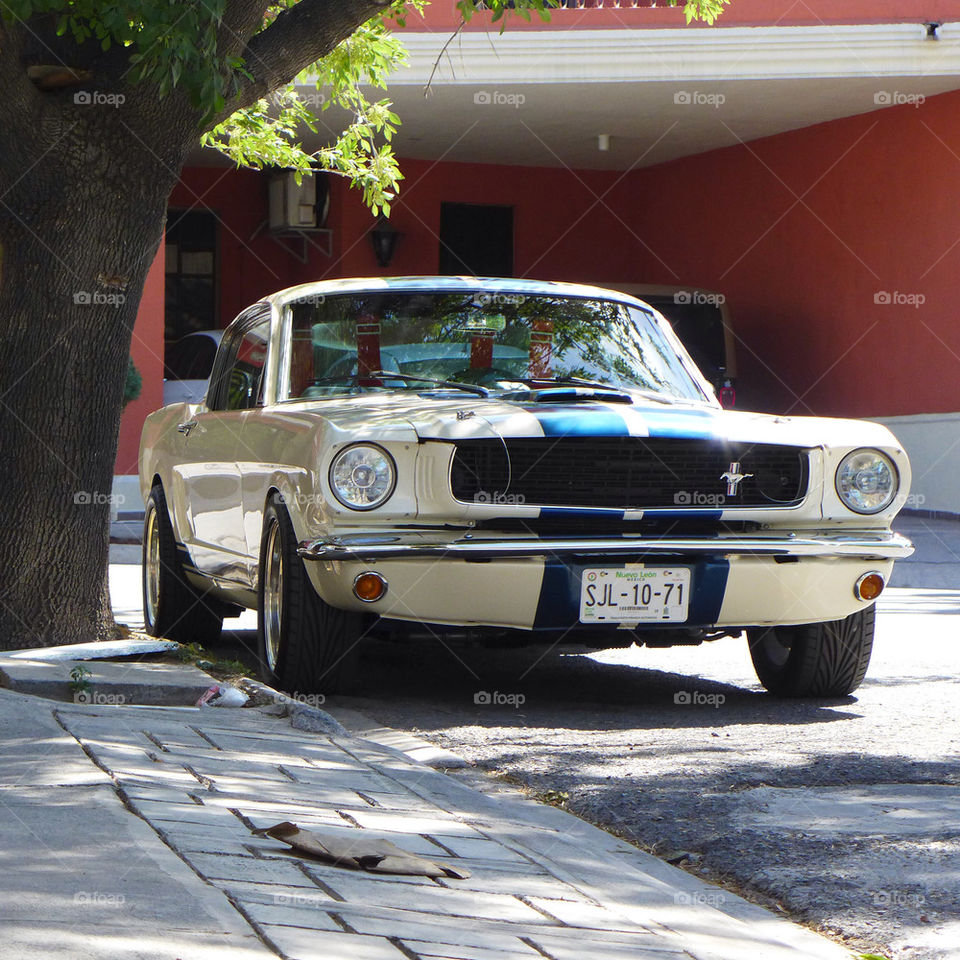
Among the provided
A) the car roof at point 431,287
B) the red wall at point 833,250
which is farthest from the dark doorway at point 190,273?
the car roof at point 431,287

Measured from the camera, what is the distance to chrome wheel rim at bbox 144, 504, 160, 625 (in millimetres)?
7973

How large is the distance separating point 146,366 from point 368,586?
1055cm

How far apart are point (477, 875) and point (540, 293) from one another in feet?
13.0

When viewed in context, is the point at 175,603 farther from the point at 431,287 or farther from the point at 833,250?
the point at 833,250

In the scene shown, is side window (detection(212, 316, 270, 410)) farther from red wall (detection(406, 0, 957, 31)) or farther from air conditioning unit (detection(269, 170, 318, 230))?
air conditioning unit (detection(269, 170, 318, 230))

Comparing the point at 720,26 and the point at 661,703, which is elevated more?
the point at 720,26

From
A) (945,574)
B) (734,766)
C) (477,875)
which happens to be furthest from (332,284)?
(945,574)

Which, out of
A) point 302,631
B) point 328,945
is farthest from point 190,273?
point 328,945

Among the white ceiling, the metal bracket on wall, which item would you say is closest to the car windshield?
the white ceiling

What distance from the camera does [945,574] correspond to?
11.7 metres

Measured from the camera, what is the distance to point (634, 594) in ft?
18.8

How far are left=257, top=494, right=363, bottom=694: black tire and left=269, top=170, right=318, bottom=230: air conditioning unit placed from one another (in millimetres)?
13439

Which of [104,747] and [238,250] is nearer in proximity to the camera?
[104,747]

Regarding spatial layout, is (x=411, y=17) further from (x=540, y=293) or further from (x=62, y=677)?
(x=62, y=677)
